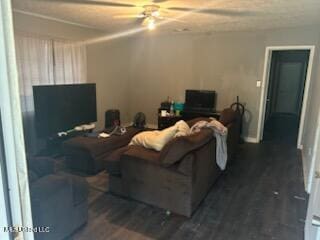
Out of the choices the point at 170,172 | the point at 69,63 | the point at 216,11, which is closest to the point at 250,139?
the point at 216,11

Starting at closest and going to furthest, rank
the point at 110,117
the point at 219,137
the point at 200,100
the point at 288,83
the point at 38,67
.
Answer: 1. the point at 219,137
2. the point at 38,67
3. the point at 110,117
4. the point at 200,100
5. the point at 288,83

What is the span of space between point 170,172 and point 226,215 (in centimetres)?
81

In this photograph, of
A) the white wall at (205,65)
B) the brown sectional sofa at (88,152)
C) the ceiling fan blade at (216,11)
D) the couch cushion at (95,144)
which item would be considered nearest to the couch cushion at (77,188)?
the brown sectional sofa at (88,152)

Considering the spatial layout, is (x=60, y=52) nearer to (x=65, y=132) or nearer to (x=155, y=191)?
(x=65, y=132)

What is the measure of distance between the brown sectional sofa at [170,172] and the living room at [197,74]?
0.14 m

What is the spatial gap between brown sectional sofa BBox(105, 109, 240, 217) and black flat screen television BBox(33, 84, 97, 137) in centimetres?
168

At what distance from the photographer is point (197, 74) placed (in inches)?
229

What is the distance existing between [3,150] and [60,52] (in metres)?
4.38

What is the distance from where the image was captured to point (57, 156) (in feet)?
13.9

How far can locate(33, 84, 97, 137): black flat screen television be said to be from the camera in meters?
Result: 3.87

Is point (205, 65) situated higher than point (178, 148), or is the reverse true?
point (205, 65)

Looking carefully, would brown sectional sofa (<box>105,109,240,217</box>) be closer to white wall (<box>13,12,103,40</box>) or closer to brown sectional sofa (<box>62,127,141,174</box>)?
brown sectional sofa (<box>62,127,141,174</box>)

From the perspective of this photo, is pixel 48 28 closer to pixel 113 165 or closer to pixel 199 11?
pixel 199 11

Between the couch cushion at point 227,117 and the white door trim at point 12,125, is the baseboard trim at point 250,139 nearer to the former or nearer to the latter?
the couch cushion at point 227,117
